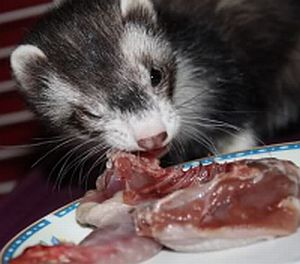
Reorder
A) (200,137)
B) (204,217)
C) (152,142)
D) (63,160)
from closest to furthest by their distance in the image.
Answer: (204,217), (152,142), (200,137), (63,160)

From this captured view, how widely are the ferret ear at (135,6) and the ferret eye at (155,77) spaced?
0.10 metres

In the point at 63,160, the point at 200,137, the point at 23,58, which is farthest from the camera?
the point at 63,160

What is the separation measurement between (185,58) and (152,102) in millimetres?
263

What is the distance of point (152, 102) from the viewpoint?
3.76 feet

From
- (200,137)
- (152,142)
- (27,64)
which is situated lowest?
(200,137)

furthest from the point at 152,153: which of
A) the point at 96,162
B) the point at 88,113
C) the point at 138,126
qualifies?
the point at 96,162

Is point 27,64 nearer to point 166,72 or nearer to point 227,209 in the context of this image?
point 166,72

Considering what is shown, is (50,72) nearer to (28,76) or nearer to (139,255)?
(28,76)

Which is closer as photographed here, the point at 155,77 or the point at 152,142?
the point at 152,142

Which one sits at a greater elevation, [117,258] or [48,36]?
[48,36]

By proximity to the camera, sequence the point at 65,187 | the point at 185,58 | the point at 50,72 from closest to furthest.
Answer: the point at 50,72, the point at 185,58, the point at 65,187

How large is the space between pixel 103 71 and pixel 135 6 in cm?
14

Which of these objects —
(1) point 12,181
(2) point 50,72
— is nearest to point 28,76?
(2) point 50,72

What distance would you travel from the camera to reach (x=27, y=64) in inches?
51.7
